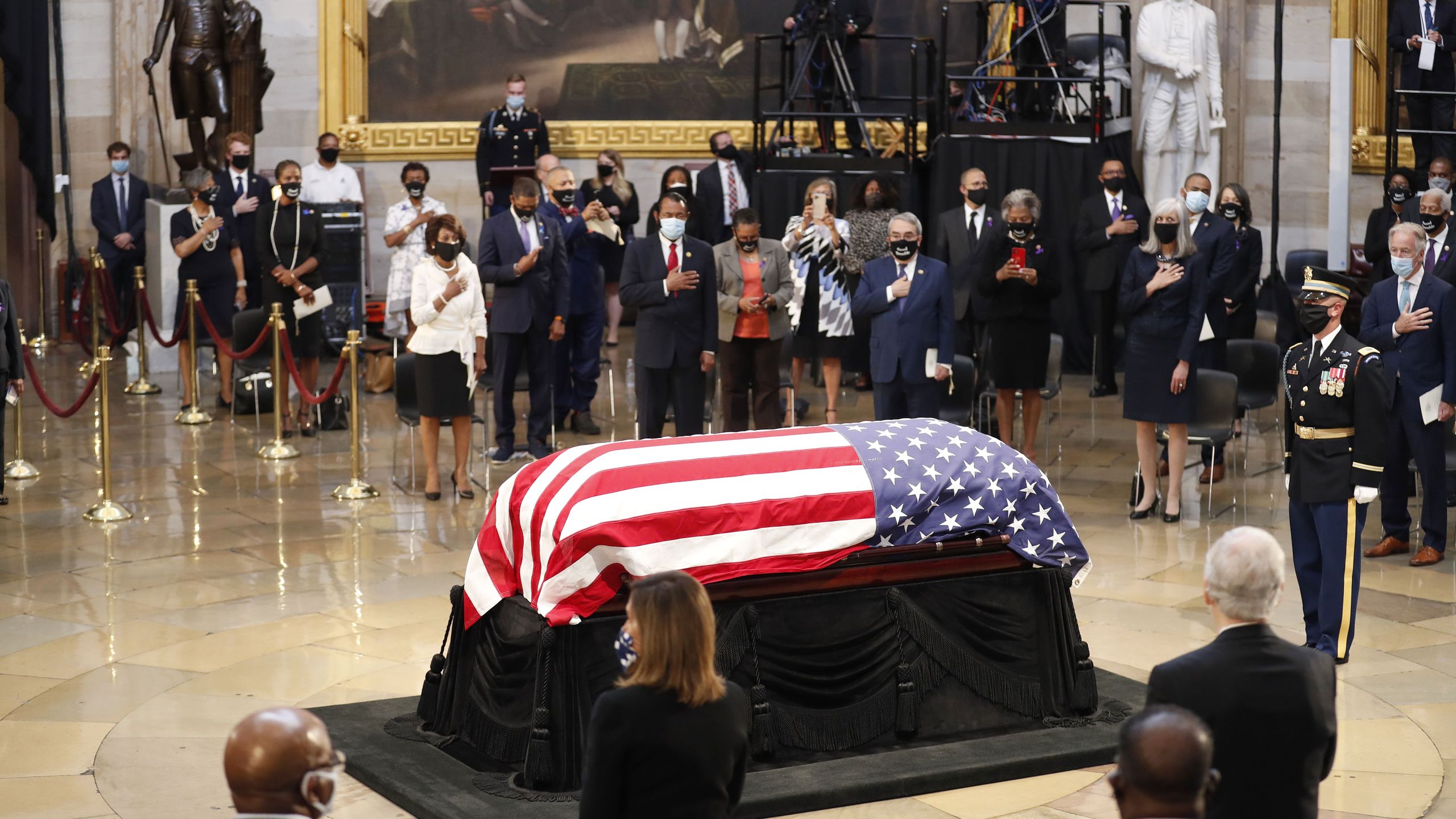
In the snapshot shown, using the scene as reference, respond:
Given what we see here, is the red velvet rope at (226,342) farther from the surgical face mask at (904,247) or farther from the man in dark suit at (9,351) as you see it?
the surgical face mask at (904,247)

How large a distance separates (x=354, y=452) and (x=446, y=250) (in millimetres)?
1494

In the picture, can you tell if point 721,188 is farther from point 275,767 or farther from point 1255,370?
point 275,767

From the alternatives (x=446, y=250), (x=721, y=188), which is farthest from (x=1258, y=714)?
(x=721, y=188)

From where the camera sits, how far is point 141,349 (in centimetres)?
1452

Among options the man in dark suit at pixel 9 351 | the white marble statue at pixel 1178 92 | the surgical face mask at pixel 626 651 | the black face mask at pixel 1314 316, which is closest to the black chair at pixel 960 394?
the black face mask at pixel 1314 316

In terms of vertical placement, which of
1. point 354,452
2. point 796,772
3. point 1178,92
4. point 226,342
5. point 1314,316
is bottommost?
point 796,772

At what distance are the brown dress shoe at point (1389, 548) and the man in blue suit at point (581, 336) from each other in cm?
553

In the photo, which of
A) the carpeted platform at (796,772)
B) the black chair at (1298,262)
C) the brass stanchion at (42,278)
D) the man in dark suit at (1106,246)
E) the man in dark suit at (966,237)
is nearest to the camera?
the carpeted platform at (796,772)

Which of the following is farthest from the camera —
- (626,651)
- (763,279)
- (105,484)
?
(763,279)

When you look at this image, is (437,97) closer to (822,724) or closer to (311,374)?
(311,374)

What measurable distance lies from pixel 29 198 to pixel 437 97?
14.8 feet

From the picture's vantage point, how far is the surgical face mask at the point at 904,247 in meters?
10.1

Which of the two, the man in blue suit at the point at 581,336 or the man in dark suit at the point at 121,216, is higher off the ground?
the man in dark suit at the point at 121,216

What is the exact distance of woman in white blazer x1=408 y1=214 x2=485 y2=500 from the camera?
1004cm
